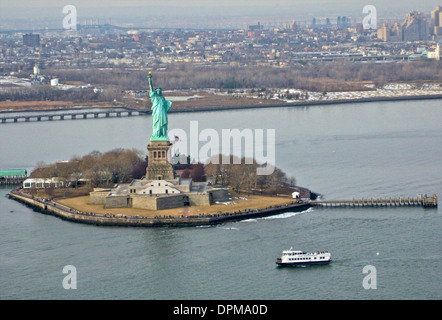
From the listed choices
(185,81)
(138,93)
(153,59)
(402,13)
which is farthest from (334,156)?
(402,13)

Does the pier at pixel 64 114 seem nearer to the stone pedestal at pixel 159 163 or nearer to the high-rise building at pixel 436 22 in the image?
the stone pedestal at pixel 159 163

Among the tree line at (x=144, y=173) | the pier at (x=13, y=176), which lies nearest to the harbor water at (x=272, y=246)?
the pier at (x=13, y=176)

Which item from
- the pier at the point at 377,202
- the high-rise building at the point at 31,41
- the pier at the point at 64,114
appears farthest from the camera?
the high-rise building at the point at 31,41

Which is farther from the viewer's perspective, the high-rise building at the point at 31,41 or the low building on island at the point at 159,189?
the high-rise building at the point at 31,41

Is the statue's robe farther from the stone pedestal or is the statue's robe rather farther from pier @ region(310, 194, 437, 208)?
pier @ region(310, 194, 437, 208)

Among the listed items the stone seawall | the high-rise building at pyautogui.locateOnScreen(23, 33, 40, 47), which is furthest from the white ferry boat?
the high-rise building at pyautogui.locateOnScreen(23, 33, 40, 47)

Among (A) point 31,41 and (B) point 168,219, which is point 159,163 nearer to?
(B) point 168,219

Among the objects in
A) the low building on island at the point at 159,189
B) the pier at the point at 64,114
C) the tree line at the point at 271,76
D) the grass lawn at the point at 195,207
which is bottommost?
the grass lawn at the point at 195,207

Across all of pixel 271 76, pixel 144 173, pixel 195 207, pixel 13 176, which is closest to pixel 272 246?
pixel 195 207
